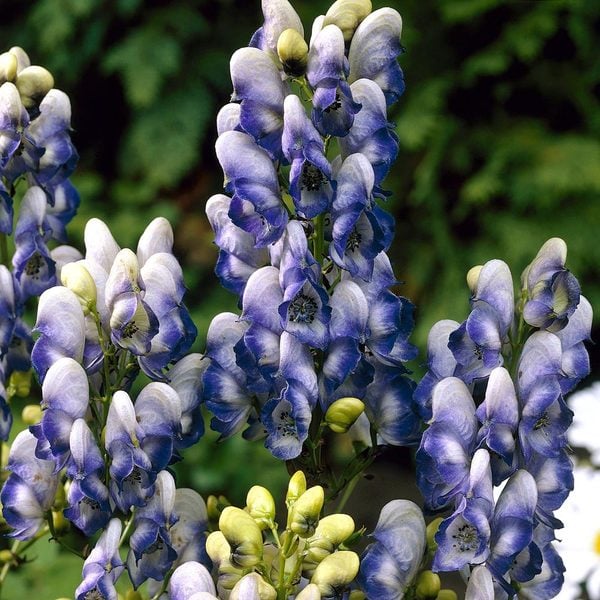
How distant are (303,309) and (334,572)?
0.18m

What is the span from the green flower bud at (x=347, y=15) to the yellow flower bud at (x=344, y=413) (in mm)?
273

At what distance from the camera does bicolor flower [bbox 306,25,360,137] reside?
0.71 metres

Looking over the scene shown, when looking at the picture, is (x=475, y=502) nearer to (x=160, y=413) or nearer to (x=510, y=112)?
(x=160, y=413)

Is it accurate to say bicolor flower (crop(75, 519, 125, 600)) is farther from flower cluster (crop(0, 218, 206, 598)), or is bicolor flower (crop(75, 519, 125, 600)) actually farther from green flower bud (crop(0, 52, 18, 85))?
green flower bud (crop(0, 52, 18, 85))

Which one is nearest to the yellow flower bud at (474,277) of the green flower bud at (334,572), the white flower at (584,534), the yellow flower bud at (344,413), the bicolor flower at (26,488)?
the yellow flower bud at (344,413)

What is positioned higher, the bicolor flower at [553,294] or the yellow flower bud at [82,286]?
the yellow flower bud at [82,286]

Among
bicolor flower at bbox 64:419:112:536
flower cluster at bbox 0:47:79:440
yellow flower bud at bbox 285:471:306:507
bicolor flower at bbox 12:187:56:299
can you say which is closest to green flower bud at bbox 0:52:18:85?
flower cluster at bbox 0:47:79:440

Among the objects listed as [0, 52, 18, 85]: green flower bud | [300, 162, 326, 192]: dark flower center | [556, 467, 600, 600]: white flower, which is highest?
[0, 52, 18, 85]: green flower bud

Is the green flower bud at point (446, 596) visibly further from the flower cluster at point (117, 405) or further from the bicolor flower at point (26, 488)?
the bicolor flower at point (26, 488)

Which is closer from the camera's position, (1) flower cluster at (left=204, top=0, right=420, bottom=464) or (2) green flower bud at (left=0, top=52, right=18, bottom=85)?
(1) flower cluster at (left=204, top=0, right=420, bottom=464)

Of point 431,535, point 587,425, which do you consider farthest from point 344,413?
point 587,425

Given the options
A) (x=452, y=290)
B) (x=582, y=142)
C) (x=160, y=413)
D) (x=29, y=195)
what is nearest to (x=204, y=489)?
(x=452, y=290)

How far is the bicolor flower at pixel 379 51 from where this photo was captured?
75 cm

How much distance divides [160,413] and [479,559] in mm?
244
